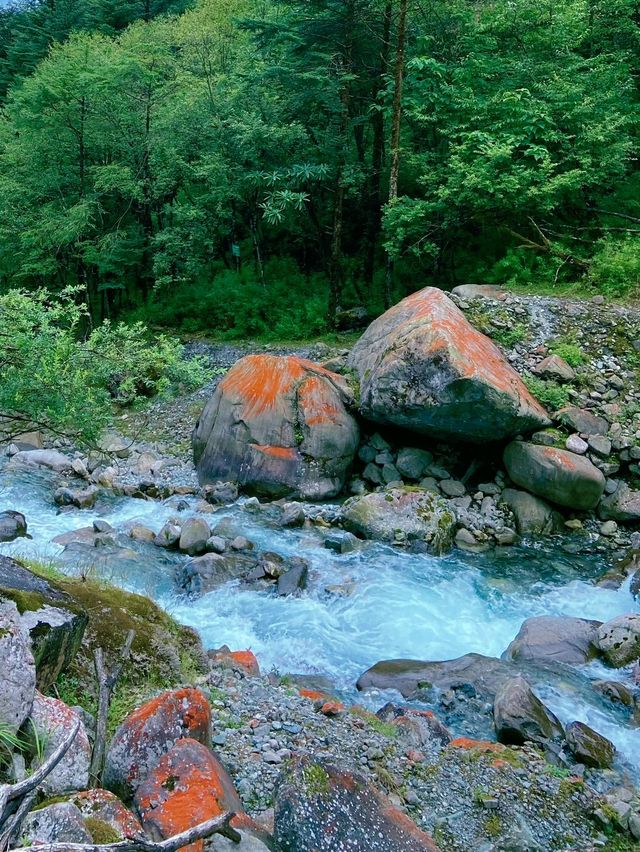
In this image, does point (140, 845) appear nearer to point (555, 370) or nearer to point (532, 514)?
point (532, 514)

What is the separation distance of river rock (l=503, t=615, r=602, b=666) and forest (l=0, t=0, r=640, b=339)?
33.9 feet

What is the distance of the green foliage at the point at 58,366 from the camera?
738 centimetres

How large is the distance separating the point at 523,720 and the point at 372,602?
126 inches

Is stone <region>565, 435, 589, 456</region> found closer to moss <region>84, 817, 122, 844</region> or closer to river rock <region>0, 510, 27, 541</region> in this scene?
river rock <region>0, 510, 27, 541</region>

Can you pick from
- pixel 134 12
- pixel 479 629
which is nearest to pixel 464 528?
pixel 479 629

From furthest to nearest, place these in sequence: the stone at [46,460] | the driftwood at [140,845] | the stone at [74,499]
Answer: the stone at [46,460] < the stone at [74,499] < the driftwood at [140,845]

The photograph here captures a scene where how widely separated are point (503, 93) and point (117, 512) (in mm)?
14589

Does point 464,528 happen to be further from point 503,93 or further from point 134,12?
point 134,12

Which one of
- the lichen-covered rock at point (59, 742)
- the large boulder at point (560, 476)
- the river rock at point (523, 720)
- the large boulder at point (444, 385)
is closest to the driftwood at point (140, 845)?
the lichen-covered rock at point (59, 742)

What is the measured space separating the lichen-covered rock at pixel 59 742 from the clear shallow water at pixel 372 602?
384 cm

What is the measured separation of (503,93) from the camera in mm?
16625

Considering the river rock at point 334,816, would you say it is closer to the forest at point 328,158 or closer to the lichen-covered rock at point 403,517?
the lichen-covered rock at point 403,517

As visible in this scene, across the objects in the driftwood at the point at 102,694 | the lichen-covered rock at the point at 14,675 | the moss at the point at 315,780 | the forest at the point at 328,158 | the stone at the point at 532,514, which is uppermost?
the forest at the point at 328,158

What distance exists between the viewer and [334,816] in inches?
156
